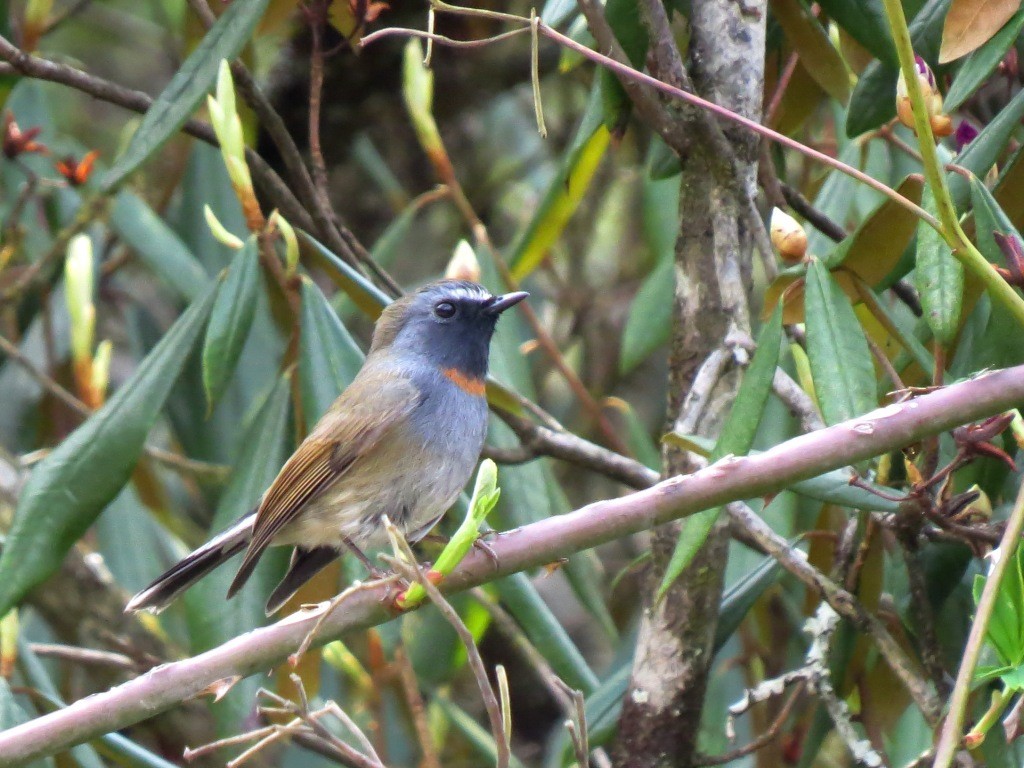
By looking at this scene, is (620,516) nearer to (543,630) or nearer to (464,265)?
(543,630)

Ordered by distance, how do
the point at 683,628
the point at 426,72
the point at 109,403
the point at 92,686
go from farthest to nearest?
the point at 92,686 → the point at 426,72 → the point at 109,403 → the point at 683,628

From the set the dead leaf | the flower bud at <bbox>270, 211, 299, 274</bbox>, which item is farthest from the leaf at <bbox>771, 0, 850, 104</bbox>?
the dead leaf

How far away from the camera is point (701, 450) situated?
89.0 inches

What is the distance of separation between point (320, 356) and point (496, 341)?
0.99 m

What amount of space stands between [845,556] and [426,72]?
73.7 inches

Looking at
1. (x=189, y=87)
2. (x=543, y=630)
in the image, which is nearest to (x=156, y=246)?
(x=189, y=87)

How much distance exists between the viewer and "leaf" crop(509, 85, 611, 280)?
3.07m

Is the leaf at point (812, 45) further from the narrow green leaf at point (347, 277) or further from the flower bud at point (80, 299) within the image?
the flower bud at point (80, 299)

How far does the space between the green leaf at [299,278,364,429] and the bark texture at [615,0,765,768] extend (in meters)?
0.78

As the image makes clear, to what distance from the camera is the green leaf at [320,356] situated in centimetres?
306

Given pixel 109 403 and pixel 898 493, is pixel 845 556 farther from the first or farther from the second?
pixel 109 403

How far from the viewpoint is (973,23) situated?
2285 millimetres

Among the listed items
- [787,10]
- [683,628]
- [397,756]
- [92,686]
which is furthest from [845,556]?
[92,686]

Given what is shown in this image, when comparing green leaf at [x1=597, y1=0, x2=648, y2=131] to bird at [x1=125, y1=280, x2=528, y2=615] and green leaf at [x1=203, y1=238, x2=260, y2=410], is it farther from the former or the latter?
green leaf at [x1=203, y1=238, x2=260, y2=410]
